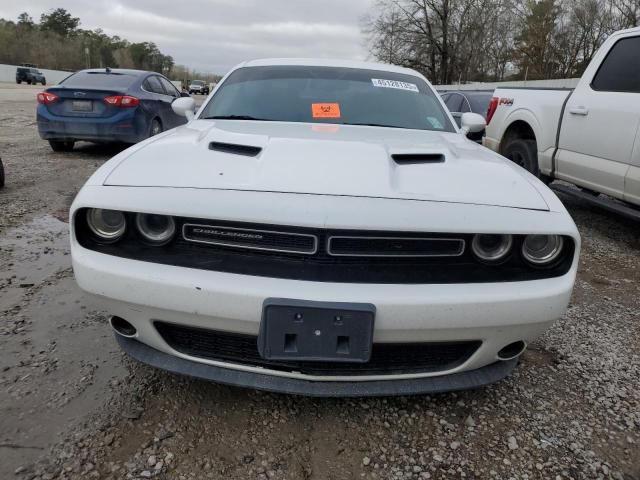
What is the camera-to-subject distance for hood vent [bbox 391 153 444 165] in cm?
216

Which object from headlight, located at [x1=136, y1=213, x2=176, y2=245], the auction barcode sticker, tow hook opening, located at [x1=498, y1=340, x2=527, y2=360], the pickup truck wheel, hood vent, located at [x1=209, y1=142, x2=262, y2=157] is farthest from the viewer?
the pickup truck wheel

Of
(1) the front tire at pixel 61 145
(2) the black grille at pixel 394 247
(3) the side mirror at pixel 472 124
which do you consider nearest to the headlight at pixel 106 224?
(2) the black grille at pixel 394 247

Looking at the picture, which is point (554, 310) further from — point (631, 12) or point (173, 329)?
point (631, 12)

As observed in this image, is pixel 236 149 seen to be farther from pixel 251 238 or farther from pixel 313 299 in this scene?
pixel 313 299

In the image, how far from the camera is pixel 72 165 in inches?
280

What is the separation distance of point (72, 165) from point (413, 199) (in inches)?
263

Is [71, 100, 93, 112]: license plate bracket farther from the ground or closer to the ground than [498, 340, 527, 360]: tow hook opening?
farther from the ground

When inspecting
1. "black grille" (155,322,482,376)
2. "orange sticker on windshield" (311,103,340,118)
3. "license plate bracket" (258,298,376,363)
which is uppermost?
"orange sticker on windshield" (311,103,340,118)

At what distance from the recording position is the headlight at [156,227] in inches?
73.8

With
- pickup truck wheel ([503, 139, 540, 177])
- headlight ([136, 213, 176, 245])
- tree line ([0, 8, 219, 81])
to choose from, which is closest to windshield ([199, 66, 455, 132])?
headlight ([136, 213, 176, 245])

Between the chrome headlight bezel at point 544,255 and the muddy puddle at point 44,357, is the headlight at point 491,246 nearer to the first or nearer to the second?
the chrome headlight bezel at point 544,255

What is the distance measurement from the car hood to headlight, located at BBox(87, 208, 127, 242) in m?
0.13

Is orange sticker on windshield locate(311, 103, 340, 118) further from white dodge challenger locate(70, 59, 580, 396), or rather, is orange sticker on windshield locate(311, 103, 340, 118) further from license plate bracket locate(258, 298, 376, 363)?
license plate bracket locate(258, 298, 376, 363)

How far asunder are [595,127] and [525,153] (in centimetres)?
117
